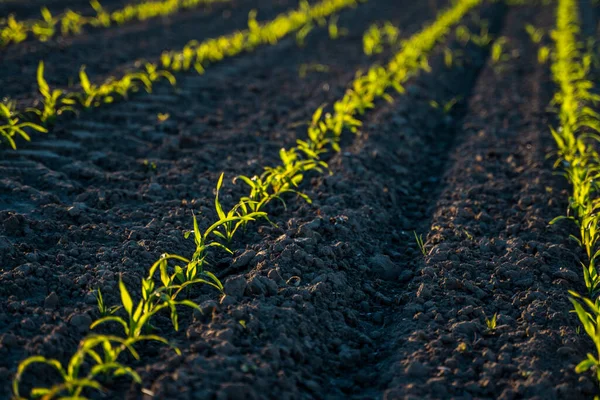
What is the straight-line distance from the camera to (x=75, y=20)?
26.1 ft

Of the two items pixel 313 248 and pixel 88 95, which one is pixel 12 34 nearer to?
pixel 88 95

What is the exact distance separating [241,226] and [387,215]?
3.30 feet

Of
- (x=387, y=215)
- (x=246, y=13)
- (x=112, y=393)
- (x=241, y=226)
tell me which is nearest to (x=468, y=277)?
(x=387, y=215)

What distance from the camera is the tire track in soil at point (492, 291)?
246 centimetres

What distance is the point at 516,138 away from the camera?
5234mm

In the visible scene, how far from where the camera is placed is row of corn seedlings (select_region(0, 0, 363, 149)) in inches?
182

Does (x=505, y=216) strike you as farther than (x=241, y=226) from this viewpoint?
Yes

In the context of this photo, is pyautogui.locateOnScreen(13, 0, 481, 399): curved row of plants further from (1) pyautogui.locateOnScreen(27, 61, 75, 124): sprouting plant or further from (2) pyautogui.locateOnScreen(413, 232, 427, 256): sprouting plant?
(1) pyautogui.locateOnScreen(27, 61, 75, 124): sprouting plant

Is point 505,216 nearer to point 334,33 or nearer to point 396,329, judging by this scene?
point 396,329

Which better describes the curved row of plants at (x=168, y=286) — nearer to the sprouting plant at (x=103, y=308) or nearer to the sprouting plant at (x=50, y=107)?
A: the sprouting plant at (x=103, y=308)

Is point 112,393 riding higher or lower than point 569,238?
higher

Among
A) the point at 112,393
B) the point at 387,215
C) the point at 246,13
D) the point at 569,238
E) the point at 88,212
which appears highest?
the point at 246,13

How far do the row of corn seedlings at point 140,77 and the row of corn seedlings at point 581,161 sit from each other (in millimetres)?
3629

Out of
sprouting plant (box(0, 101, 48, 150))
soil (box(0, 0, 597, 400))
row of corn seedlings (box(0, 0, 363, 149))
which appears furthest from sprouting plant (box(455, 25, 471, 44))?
sprouting plant (box(0, 101, 48, 150))
